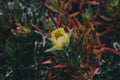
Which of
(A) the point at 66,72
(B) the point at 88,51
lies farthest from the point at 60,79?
(B) the point at 88,51

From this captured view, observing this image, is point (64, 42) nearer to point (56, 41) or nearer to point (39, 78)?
point (56, 41)

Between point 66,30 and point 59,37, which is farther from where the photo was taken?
point 66,30

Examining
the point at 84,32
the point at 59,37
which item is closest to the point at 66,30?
the point at 84,32

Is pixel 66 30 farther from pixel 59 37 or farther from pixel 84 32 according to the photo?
pixel 59 37

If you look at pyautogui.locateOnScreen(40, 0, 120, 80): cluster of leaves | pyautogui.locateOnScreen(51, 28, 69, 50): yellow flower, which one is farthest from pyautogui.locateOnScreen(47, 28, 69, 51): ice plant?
pyautogui.locateOnScreen(40, 0, 120, 80): cluster of leaves

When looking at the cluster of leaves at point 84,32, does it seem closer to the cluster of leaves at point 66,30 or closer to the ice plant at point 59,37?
the cluster of leaves at point 66,30

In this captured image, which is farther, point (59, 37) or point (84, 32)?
point (84, 32)

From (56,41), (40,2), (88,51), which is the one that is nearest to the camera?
(56,41)

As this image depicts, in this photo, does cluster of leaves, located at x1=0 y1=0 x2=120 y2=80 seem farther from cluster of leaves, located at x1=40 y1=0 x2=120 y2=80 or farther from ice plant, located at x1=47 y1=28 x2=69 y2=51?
ice plant, located at x1=47 y1=28 x2=69 y2=51
